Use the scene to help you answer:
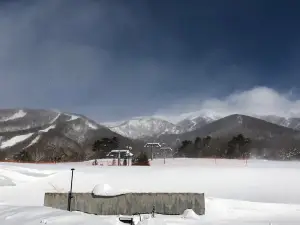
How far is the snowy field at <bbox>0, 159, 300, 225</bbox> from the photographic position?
19958 mm

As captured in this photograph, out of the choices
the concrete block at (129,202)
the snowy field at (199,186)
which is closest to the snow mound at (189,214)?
the snowy field at (199,186)

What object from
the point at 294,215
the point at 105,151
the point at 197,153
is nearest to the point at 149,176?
the point at 294,215

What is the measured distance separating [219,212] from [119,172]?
8.43 meters

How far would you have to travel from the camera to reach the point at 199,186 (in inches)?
929

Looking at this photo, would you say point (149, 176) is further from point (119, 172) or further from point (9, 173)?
point (9, 173)

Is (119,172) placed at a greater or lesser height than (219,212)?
greater

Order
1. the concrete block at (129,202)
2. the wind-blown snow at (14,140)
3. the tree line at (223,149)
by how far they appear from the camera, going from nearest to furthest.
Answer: the concrete block at (129,202), the tree line at (223,149), the wind-blown snow at (14,140)

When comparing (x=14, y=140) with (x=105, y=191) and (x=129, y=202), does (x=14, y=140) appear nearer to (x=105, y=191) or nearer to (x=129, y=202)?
(x=105, y=191)

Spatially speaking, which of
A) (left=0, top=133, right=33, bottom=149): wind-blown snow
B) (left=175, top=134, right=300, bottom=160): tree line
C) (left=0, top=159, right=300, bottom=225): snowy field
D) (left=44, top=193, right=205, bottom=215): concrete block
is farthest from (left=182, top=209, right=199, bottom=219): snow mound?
(left=0, top=133, right=33, bottom=149): wind-blown snow

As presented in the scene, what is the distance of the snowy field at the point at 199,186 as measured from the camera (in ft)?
65.5

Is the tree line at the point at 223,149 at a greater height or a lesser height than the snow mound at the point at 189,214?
greater

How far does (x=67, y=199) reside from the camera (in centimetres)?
2091

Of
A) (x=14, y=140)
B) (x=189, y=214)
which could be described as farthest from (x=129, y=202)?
(x=14, y=140)

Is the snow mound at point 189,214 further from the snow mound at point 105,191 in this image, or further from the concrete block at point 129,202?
the snow mound at point 105,191
